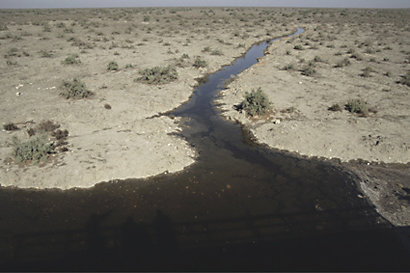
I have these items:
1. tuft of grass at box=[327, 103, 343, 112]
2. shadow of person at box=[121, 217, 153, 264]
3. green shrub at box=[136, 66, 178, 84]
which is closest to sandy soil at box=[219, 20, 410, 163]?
tuft of grass at box=[327, 103, 343, 112]

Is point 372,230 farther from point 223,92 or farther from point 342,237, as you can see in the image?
point 223,92

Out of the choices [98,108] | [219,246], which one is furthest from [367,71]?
[98,108]

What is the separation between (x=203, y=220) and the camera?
264 inches

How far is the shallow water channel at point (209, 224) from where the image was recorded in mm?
5582

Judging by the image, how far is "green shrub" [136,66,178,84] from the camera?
1636 cm

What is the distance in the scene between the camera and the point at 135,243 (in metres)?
6.00

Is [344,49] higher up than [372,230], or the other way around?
[344,49]

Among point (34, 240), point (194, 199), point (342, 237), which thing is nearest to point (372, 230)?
point (342, 237)

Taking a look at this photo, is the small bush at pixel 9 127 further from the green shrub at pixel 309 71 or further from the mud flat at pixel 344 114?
the green shrub at pixel 309 71

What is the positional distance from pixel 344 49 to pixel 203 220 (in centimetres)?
2766

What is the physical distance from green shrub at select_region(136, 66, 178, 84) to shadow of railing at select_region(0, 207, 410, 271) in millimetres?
11622

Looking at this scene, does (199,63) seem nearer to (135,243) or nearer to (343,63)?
(343,63)

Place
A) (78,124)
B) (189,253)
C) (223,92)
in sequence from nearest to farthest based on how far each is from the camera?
1. (189,253)
2. (78,124)
3. (223,92)

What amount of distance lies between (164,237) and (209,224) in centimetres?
135
